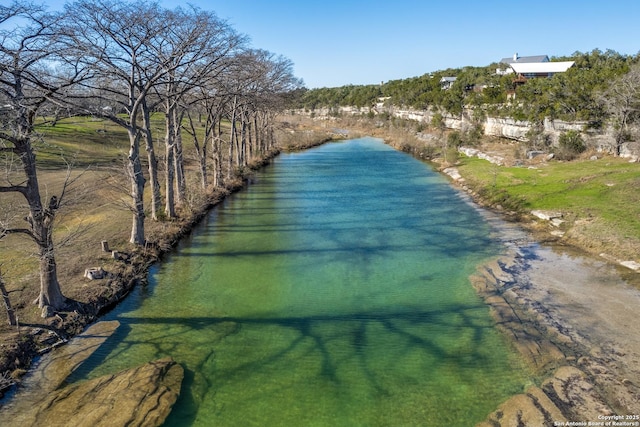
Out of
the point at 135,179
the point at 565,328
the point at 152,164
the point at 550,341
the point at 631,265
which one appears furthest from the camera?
the point at 152,164

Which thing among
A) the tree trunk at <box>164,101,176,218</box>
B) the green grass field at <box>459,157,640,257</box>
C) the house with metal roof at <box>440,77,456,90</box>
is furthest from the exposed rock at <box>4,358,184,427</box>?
the house with metal roof at <box>440,77,456,90</box>

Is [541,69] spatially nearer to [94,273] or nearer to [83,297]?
[94,273]

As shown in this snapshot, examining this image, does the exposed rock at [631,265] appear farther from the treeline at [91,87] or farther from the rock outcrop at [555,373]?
the treeline at [91,87]

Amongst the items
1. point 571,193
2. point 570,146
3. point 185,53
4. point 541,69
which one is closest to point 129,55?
point 185,53

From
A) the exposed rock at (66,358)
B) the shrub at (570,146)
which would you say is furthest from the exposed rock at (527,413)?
the shrub at (570,146)

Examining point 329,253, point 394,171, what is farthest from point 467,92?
point 329,253

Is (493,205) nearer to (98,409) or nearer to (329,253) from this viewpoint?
(329,253)
